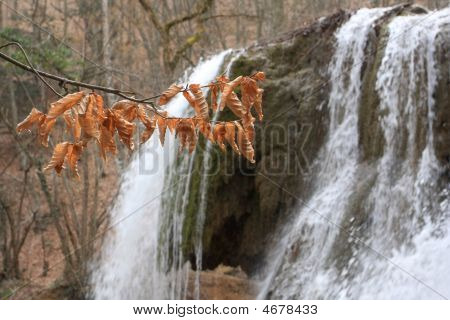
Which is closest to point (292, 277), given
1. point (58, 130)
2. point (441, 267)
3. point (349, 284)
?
point (349, 284)

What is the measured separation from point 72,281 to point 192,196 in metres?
3.60

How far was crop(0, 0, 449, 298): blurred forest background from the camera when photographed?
29.4 feet

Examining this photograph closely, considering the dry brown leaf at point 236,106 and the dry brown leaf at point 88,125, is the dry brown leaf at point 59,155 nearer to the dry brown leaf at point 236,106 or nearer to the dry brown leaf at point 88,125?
the dry brown leaf at point 88,125

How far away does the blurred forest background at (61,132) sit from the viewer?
29.4 feet

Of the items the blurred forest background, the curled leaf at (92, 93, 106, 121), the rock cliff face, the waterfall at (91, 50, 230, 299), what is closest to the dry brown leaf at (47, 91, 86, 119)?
the curled leaf at (92, 93, 106, 121)

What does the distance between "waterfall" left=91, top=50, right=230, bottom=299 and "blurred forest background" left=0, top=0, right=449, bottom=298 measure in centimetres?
86

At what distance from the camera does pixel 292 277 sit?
16.3ft

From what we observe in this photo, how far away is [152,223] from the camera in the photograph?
21.9ft

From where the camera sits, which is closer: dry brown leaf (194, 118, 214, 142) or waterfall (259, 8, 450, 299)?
dry brown leaf (194, 118, 214, 142)

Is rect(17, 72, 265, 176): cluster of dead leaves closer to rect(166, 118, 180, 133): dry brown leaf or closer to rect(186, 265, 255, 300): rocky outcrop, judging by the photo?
rect(166, 118, 180, 133): dry brown leaf

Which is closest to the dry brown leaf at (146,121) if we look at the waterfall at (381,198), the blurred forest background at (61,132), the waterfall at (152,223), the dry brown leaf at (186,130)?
the dry brown leaf at (186,130)

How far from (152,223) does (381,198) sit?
301 cm

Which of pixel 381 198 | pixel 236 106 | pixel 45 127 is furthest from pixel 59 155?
pixel 381 198
